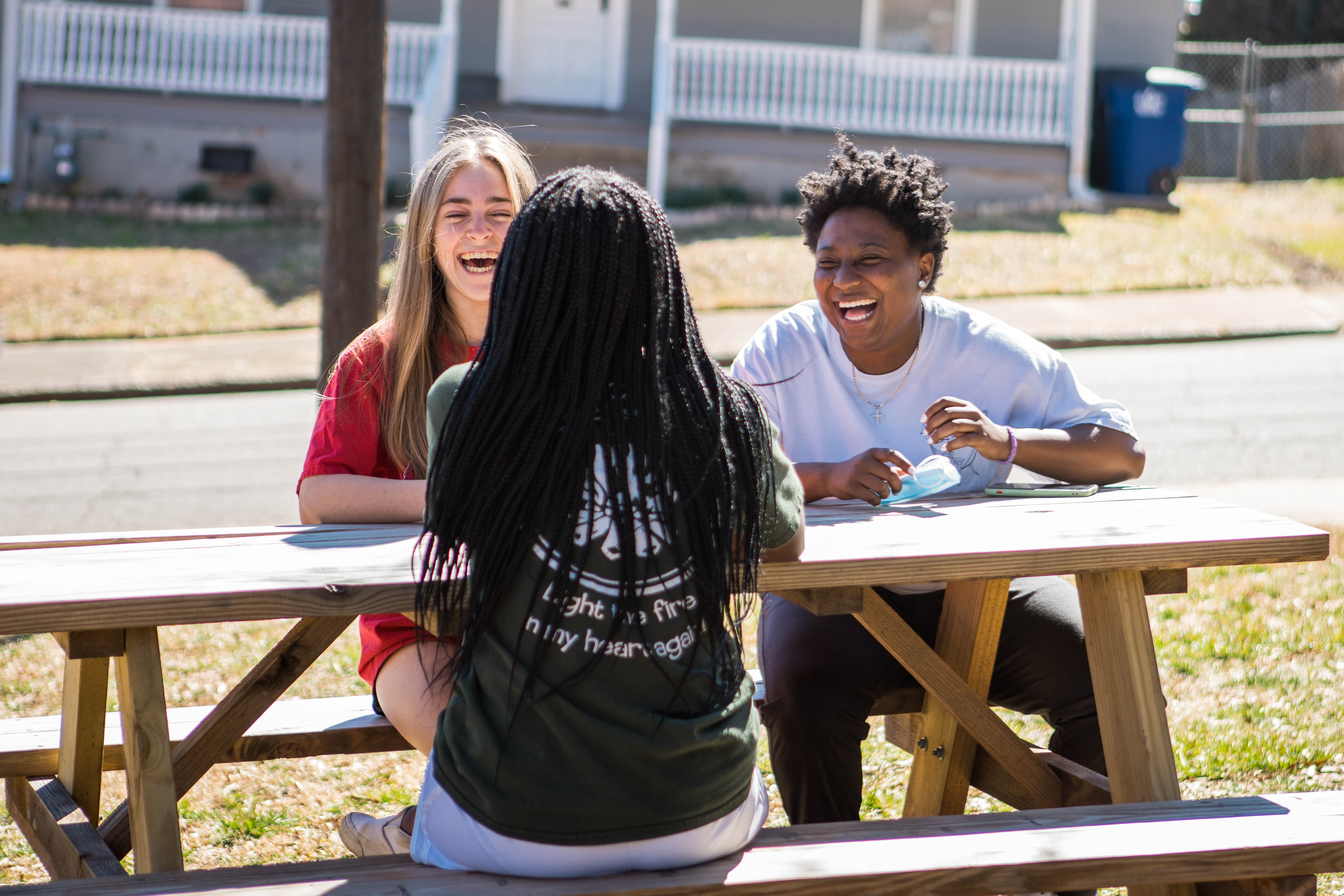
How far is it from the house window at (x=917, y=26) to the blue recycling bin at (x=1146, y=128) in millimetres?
2173

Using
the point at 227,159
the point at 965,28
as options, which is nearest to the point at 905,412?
the point at 227,159

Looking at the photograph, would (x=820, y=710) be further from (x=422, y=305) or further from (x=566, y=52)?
(x=566, y=52)

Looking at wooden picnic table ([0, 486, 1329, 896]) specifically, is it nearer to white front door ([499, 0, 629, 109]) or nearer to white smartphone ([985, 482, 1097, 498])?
white smartphone ([985, 482, 1097, 498])

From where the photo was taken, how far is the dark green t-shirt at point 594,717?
1.83 meters

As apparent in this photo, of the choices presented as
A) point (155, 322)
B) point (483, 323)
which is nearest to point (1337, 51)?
point (155, 322)

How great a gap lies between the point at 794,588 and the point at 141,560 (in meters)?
1.18

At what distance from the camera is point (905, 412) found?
10.6 ft

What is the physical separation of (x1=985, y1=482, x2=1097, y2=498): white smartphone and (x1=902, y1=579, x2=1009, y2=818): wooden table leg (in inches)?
9.1

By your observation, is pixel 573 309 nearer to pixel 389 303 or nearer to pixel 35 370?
pixel 389 303

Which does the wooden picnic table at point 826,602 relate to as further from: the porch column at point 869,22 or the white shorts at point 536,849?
the porch column at point 869,22

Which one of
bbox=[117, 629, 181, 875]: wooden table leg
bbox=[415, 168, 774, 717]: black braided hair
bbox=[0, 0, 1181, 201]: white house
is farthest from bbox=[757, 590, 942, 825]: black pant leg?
bbox=[0, 0, 1181, 201]: white house

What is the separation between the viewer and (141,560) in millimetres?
2373

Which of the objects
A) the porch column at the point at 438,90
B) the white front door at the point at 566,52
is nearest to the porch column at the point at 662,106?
the white front door at the point at 566,52

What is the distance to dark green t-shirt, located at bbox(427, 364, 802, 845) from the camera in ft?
6.01
